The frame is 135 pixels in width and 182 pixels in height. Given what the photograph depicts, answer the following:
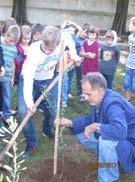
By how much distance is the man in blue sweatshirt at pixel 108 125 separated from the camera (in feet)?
13.5

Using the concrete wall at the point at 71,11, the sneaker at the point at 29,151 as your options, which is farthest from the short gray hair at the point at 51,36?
the concrete wall at the point at 71,11

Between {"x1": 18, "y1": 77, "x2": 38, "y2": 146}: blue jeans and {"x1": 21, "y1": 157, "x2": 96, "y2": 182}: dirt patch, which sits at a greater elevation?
{"x1": 18, "y1": 77, "x2": 38, "y2": 146}: blue jeans

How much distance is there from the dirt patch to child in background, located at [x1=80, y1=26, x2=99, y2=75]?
2.19m

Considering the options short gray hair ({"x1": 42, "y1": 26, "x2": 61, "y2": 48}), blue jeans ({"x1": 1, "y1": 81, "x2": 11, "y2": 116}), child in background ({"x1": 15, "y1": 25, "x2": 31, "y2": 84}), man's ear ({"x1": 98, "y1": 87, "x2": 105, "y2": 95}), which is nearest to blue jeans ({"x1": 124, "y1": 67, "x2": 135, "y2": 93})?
child in background ({"x1": 15, "y1": 25, "x2": 31, "y2": 84})

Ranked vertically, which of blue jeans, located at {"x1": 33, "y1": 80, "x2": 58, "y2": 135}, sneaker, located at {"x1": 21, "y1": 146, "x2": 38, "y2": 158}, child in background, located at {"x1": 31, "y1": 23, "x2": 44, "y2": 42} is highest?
child in background, located at {"x1": 31, "y1": 23, "x2": 44, "y2": 42}

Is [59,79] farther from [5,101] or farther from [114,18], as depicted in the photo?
[114,18]

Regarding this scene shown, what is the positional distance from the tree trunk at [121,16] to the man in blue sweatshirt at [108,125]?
41.9 feet

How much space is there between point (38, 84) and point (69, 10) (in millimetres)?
14200

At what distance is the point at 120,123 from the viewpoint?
4078 mm

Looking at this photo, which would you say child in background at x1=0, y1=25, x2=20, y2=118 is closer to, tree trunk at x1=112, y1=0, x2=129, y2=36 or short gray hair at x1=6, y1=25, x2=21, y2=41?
short gray hair at x1=6, y1=25, x2=21, y2=41

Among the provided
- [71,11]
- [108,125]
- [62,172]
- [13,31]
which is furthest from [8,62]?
[71,11]

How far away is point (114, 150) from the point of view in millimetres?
4301

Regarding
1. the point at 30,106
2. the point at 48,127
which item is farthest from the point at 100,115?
the point at 48,127

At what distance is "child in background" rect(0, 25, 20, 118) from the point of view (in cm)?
549
